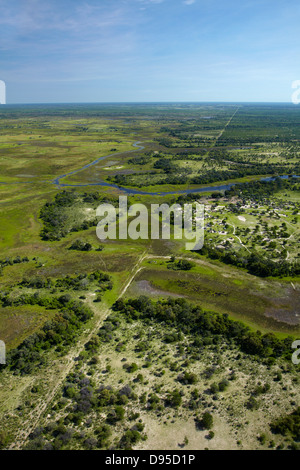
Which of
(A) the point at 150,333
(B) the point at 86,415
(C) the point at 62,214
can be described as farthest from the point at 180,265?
(C) the point at 62,214

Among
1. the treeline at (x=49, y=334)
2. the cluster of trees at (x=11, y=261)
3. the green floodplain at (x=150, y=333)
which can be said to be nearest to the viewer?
the green floodplain at (x=150, y=333)

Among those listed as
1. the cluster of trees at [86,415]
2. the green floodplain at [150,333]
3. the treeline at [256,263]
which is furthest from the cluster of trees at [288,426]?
the treeline at [256,263]

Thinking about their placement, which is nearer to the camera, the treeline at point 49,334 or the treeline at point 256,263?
the treeline at point 49,334

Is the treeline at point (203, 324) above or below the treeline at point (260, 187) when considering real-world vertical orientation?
below

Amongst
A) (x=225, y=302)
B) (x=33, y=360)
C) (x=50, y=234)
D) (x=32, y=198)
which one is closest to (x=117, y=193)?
(x=32, y=198)

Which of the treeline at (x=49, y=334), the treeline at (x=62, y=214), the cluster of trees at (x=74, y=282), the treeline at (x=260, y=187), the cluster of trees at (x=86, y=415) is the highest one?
the treeline at (x=260, y=187)

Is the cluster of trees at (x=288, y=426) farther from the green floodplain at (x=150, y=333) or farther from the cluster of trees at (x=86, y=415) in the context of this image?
the cluster of trees at (x=86, y=415)

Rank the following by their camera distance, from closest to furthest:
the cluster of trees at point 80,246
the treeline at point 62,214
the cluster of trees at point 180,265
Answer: the cluster of trees at point 180,265 < the cluster of trees at point 80,246 < the treeline at point 62,214
